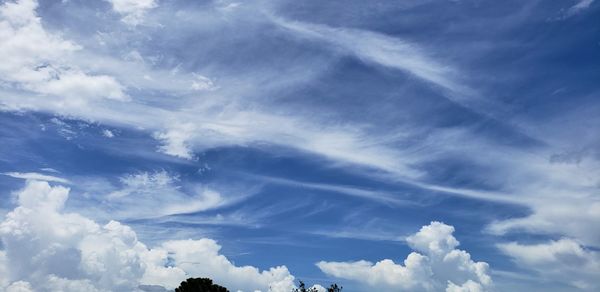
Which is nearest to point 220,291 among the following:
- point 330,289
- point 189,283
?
point 189,283

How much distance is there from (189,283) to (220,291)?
690cm

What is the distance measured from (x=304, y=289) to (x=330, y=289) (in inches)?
379

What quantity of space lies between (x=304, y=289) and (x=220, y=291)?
59.6ft

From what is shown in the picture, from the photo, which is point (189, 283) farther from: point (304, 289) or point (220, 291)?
point (304, 289)

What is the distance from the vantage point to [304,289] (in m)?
198

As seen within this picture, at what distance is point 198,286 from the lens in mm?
194750

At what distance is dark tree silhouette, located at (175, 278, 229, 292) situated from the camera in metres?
194

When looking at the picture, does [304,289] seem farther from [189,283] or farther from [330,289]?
[189,283]

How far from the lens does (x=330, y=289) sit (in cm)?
19038

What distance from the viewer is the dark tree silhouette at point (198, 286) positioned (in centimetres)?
19425

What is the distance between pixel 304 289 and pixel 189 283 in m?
24.8

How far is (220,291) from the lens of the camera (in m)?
196

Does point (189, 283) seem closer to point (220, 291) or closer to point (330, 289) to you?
point (220, 291)

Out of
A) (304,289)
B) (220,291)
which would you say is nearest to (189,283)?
(220,291)
